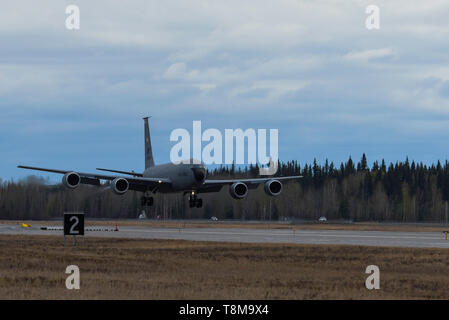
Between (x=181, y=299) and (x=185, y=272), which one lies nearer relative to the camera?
(x=181, y=299)

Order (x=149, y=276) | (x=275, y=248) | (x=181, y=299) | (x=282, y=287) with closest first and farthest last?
(x=181, y=299)
(x=282, y=287)
(x=149, y=276)
(x=275, y=248)

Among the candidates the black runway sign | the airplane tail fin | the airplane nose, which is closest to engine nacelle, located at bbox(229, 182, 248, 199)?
the airplane nose

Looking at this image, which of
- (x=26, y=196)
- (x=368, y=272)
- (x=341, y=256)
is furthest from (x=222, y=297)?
(x=26, y=196)

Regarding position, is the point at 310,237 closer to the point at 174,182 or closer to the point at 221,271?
the point at 174,182

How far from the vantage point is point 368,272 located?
33531 millimetres

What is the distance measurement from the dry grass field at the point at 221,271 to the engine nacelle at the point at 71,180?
982 inches

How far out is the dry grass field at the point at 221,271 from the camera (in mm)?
25391

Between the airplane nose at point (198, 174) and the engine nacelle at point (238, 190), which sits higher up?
the airplane nose at point (198, 174)

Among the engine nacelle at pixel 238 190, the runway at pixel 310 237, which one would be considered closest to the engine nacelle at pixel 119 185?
the runway at pixel 310 237

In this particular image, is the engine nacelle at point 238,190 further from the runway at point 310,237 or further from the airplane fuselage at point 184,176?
the runway at point 310,237

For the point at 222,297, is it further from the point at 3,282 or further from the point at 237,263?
the point at 237,263
